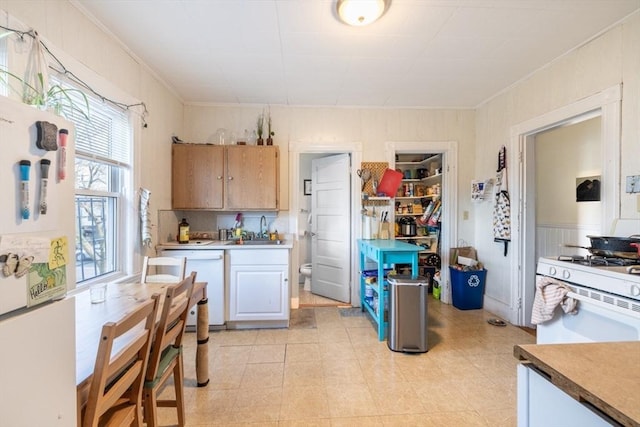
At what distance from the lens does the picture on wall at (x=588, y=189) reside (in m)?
3.06

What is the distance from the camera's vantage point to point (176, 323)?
5.11 ft

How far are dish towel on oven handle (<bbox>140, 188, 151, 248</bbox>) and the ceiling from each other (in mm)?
1200

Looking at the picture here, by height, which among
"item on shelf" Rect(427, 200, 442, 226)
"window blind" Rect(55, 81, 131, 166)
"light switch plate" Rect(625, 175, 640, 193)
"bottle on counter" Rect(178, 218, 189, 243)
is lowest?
"bottle on counter" Rect(178, 218, 189, 243)

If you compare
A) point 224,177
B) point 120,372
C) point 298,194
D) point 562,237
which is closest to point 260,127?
point 224,177

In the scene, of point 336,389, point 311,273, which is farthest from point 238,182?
point 336,389

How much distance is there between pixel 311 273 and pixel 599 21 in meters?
3.83

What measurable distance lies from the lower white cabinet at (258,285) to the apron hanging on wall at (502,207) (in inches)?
93.7

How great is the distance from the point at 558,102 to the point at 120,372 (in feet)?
11.8

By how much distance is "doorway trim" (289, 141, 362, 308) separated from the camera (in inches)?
138

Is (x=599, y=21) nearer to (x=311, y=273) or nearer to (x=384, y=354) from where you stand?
(x=384, y=354)

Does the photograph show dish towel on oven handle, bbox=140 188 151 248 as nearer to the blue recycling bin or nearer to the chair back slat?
the chair back slat

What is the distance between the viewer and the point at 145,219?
2465mm

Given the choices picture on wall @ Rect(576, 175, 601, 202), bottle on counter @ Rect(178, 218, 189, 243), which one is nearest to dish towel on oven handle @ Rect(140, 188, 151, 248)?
bottle on counter @ Rect(178, 218, 189, 243)

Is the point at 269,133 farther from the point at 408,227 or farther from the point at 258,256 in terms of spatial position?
the point at 408,227
